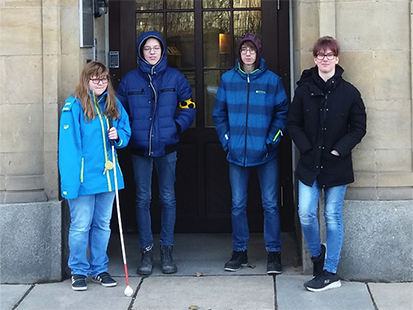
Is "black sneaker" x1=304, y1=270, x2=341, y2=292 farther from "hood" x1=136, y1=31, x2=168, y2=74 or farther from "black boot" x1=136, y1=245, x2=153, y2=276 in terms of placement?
"hood" x1=136, y1=31, x2=168, y2=74

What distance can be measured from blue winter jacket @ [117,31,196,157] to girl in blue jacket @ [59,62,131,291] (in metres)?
0.25

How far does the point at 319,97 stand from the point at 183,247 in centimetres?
239

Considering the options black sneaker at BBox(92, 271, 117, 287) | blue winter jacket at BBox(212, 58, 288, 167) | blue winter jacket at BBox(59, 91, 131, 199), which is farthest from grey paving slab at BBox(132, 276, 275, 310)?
blue winter jacket at BBox(212, 58, 288, 167)

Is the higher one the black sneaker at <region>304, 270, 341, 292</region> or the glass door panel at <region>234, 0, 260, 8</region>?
the glass door panel at <region>234, 0, 260, 8</region>

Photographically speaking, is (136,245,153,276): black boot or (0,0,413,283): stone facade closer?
(0,0,413,283): stone facade

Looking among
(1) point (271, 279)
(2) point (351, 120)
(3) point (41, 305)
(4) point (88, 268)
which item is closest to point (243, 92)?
(2) point (351, 120)

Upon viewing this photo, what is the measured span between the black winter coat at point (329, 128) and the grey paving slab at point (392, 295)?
945 mm

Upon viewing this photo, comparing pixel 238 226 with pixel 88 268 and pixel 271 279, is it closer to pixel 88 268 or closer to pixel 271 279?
pixel 271 279

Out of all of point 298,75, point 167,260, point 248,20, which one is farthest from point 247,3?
point 167,260

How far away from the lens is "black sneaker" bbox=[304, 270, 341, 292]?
18.5ft

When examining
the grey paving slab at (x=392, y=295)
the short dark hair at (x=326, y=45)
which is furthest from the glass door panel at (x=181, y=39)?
the grey paving slab at (x=392, y=295)

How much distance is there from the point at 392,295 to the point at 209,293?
1.48 metres

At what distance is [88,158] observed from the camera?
5637 mm

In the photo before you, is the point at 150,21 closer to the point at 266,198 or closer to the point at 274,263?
the point at 266,198
